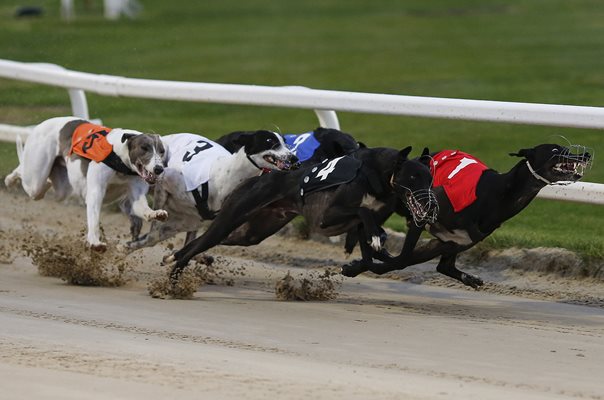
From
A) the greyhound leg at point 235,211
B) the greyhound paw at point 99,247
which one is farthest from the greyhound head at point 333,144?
the greyhound paw at point 99,247

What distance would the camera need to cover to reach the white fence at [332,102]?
745cm

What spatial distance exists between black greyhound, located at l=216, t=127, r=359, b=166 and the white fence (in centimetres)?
39

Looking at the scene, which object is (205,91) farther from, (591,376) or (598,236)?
(591,376)

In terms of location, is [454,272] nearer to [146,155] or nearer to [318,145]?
[318,145]

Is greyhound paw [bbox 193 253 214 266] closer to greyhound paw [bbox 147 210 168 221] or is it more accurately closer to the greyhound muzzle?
greyhound paw [bbox 147 210 168 221]

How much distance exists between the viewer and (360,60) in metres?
19.7

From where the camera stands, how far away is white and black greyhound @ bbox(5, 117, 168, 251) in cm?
773

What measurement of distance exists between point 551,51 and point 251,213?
41.7 ft

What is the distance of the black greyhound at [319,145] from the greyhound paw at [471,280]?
3.12 feet

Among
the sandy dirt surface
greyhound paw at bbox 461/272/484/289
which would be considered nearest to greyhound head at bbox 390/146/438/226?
the sandy dirt surface

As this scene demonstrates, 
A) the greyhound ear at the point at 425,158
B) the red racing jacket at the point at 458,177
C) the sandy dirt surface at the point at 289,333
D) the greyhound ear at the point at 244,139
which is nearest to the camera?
the sandy dirt surface at the point at 289,333

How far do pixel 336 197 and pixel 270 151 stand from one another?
0.53 meters

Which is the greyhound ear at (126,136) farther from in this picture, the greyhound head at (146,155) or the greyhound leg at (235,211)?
the greyhound leg at (235,211)

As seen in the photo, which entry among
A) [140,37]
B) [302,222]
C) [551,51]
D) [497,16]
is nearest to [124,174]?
[302,222]
